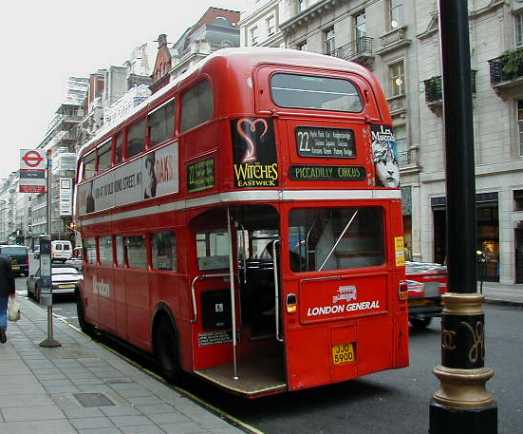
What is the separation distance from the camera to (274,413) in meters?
7.20

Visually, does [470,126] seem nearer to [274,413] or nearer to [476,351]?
[476,351]

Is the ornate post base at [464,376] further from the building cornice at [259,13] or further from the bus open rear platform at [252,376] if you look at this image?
the building cornice at [259,13]

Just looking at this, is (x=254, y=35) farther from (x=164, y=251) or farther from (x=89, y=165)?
(x=164, y=251)

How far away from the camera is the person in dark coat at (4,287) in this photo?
448 inches

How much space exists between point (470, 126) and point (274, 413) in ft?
13.6

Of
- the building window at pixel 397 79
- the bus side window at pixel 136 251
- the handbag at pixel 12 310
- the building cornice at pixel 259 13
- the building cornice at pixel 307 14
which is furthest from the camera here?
the building cornice at pixel 259 13

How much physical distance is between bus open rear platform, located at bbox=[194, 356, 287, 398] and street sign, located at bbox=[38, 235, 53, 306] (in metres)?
4.92

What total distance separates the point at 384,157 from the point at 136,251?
442cm

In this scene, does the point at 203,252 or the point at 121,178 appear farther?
the point at 121,178

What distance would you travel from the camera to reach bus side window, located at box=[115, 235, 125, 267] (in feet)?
35.5

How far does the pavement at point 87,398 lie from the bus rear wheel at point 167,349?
200 millimetres

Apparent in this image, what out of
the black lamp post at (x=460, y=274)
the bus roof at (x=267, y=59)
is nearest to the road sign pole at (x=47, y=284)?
the bus roof at (x=267, y=59)

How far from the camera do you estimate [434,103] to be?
92.9ft

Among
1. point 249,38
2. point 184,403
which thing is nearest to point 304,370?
point 184,403
